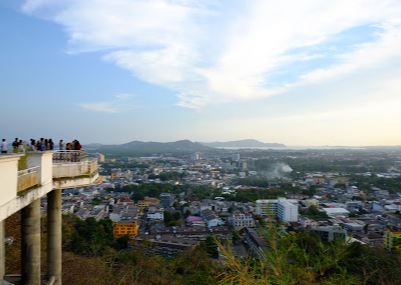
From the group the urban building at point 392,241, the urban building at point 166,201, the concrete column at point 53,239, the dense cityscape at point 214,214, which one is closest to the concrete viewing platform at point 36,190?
the concrete column at point 53,239

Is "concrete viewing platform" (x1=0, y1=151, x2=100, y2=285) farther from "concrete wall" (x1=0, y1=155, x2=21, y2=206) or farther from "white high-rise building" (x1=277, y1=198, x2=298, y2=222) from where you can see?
"white high-rise building" (x1=277, y1=198, x2=298, y2=222)

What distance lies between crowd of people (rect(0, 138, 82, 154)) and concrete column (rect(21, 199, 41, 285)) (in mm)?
1013

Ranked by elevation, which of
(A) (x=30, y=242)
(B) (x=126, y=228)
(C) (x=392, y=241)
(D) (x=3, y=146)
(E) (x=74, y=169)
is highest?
(D) (x=3, y=146)

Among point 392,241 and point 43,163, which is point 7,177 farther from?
point 392,241

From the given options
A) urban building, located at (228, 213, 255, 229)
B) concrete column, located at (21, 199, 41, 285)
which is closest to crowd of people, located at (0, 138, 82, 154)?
concrete column, located at (21, 199, 41, 285)

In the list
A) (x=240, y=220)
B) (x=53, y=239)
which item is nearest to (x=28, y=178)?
(x=53, y=239)

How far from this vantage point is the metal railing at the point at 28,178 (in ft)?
18.9

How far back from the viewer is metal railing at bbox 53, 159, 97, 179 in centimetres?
772

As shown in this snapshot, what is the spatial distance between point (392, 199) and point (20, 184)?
5151cm

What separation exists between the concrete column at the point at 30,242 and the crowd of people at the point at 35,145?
1013 mm

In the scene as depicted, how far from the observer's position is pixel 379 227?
33.1 m

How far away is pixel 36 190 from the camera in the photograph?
21.1 feet

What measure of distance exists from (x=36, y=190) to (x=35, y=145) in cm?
173

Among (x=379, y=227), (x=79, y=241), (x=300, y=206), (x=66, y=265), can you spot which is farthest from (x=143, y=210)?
(x=66, y=265)
